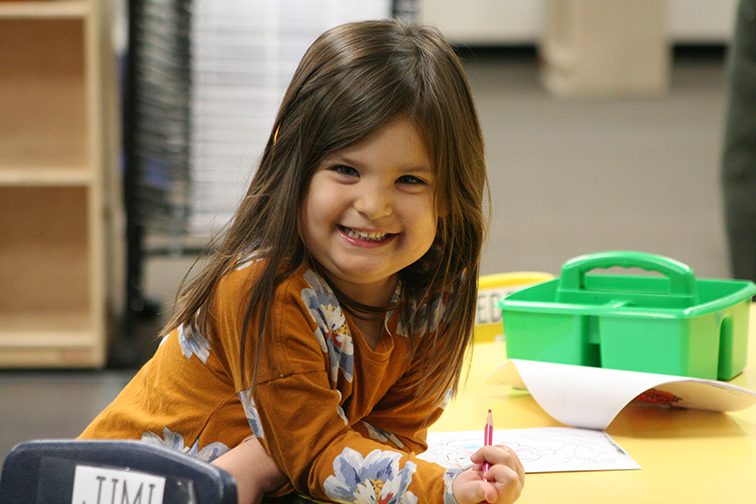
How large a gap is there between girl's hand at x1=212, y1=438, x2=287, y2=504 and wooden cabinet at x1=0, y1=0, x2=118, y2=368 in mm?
1593

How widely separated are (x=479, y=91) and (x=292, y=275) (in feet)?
17.1

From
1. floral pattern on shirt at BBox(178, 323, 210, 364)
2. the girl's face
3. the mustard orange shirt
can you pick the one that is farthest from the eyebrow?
floral pattern on shirt at BBox(178, 323, 210, 364)

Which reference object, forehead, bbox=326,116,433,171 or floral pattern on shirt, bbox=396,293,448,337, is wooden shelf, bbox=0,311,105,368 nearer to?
floral pattern on shirt, bbox=396,293,448,337

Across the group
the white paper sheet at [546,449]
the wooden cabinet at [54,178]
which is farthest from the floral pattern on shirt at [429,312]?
the wooden cabinet at [54,178]

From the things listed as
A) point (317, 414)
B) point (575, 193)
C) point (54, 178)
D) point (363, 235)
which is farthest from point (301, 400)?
point (575, 193)

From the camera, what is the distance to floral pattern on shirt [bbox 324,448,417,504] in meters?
0.68

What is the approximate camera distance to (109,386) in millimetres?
2137

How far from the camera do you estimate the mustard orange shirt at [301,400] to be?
69 cm

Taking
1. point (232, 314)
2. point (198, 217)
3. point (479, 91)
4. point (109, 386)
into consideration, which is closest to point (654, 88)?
point (479, 91)

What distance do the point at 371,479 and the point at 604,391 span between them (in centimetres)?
30

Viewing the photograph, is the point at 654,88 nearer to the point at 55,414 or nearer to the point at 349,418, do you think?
the point at 55,414

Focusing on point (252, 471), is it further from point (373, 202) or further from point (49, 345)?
point (49, 345)

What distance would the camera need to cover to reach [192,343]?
805mm

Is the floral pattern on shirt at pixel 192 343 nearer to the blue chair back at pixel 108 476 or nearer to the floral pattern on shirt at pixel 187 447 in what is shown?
the floral pattern on shirt at pixel 187 447
